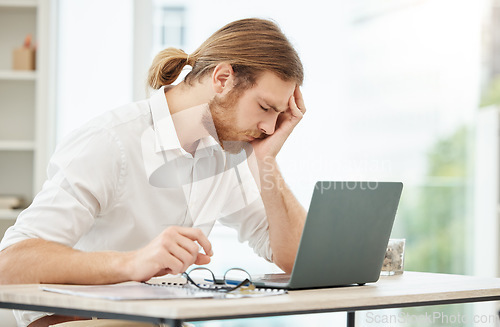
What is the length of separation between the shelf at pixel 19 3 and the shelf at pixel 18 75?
302 mm

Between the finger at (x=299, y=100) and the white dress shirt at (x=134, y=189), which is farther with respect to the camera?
the finger at (x=299, y=100)

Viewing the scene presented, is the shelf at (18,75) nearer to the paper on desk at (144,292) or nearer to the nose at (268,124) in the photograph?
the nose at (268,124)

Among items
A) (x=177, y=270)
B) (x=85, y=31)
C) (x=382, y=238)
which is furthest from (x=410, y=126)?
(x=177, y=270)

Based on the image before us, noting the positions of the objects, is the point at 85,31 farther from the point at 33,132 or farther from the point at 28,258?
the point at 28,258

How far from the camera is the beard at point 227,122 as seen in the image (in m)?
1.78

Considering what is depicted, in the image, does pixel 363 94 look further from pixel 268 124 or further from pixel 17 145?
pixel 268 124

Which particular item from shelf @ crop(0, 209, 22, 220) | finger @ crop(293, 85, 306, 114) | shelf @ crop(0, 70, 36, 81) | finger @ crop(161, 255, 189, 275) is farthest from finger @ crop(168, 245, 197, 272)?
shelf @ crop(0, 70, 36, 81)

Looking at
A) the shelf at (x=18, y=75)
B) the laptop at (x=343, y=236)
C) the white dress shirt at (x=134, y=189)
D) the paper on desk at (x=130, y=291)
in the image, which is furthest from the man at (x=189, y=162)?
the shelf at (x=18, y=75)

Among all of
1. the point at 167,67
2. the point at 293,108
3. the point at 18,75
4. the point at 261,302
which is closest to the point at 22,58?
the point at 18,75

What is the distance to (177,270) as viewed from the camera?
1.16m

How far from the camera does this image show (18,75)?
10.2 ft

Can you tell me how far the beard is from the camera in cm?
178

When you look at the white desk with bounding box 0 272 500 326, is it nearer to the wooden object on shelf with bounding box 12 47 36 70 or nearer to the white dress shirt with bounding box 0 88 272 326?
the white dress shirt with bounding box 0 88 272 326

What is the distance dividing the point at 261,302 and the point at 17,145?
2.40 meters
